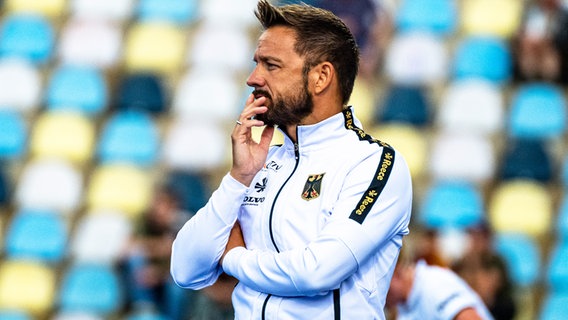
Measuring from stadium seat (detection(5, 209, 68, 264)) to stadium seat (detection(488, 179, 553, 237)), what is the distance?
314cm

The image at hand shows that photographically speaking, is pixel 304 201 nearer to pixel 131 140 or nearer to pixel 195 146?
pixel 195 146

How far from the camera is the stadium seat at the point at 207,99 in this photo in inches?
348

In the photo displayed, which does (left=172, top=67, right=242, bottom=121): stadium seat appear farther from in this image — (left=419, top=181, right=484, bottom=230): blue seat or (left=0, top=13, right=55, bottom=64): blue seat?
(left=419, top=181, right=484, bottom=230): blue seat

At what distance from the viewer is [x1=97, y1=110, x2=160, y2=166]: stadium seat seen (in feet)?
28.3

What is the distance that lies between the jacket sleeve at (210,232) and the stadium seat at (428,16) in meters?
6.55

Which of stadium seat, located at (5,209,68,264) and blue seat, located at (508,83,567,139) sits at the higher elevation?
blue seat, located at (508,83,567,139)

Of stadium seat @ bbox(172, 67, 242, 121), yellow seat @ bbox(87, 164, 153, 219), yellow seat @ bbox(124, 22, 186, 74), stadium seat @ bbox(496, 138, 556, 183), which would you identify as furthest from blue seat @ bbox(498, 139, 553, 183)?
yellow seat @ bbox(124, 22, 186, 74)

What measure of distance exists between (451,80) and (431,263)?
453 centimetres

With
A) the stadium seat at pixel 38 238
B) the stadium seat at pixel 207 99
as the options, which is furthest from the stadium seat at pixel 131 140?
the stadium seat at pixel 38 238

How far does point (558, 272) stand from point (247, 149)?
4816mm

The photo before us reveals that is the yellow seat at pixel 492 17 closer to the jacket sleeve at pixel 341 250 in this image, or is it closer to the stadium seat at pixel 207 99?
the stadium seat at pixel 207 99

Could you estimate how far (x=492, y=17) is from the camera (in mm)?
9164

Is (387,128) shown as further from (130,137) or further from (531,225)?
(130,137)

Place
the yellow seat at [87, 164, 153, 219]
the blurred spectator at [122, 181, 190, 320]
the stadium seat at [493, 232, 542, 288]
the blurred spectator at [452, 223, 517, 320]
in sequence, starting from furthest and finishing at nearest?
the yellow seat at [87, 164, 153, 219], the stadium seat at [493, 232, 542, 288], the blurred spectator at [122, 181, 190, 320], the blurred spectator at [452, 223, 517, 320]
